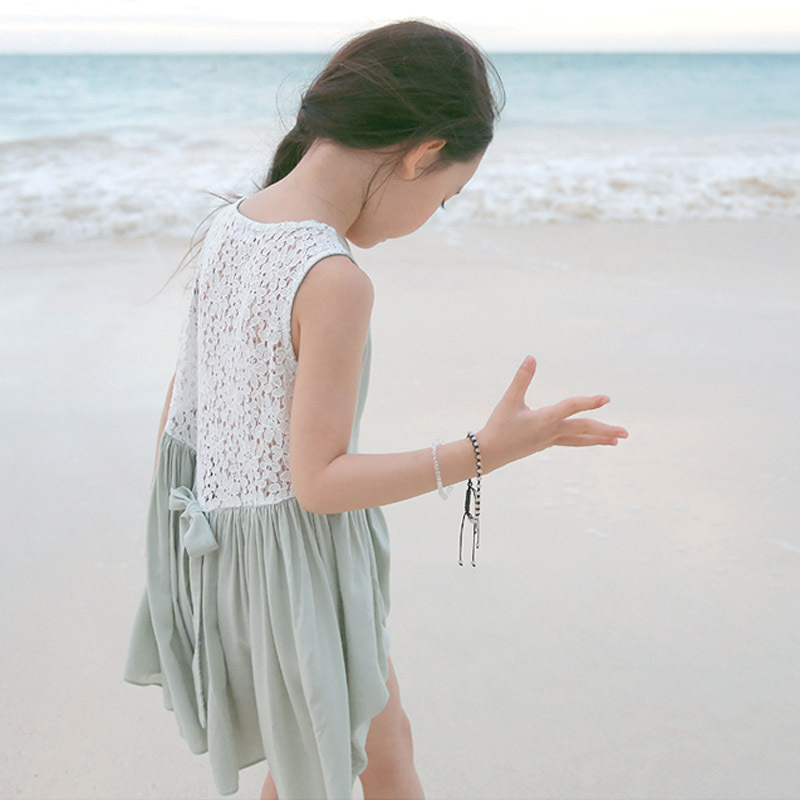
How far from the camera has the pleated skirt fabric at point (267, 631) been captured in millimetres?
1091

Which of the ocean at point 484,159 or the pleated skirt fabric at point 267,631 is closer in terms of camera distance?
the pleated skirt fabric at point 267,631

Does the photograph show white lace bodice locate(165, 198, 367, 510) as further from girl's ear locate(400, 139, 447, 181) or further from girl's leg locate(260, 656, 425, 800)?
girl's leg locate(260, 656, 425, 800)

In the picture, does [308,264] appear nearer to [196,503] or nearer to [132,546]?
[196,503]

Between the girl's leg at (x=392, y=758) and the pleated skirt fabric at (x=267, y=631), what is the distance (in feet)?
0.34

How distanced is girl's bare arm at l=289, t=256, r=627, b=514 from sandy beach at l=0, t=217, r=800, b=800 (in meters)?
0.97

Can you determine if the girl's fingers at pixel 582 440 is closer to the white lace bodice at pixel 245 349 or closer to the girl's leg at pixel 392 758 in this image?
the white lace bodice at pixel 245 349

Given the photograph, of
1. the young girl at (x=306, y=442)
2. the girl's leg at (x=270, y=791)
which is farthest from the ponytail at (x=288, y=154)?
the girl's leg at (x=270, y=791)

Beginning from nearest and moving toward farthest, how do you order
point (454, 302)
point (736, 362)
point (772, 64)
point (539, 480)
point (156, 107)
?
1. point (539, 480)
2. point (736, 362)
3. point (454, 302)
4. point (156, 107)
5. point (772, 64)

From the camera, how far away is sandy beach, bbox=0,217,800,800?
1.77 m

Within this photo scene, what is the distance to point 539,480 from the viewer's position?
2.80 m

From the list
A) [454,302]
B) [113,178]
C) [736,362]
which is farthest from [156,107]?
[736,362]

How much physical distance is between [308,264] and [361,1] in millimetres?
17376

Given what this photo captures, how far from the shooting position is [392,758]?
1.31 m

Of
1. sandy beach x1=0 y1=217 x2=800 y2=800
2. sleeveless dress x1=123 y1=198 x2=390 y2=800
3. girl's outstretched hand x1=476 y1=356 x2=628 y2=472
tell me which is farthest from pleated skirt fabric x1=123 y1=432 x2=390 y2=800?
sandy beach x1=0 y1=217 x2=800 y2=800
